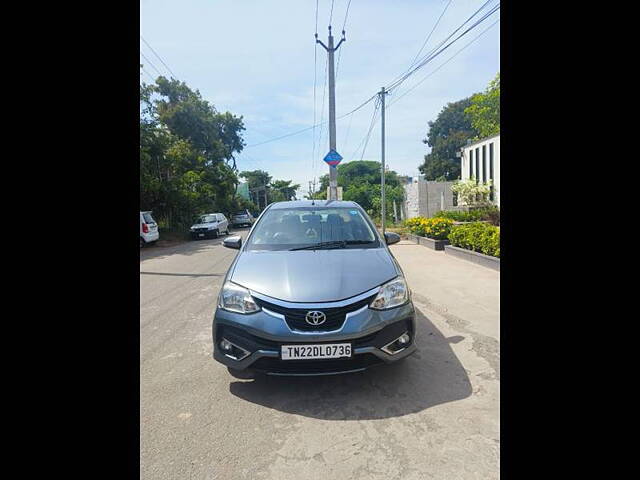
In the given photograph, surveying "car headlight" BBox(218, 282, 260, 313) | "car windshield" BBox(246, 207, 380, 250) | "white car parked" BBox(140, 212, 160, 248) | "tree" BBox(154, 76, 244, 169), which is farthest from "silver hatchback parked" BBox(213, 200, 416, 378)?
"tree" BBox(154, 76, 244, 169)

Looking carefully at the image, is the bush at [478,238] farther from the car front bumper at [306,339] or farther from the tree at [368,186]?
the tree at [368,186]

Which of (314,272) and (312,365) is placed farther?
(314,272)

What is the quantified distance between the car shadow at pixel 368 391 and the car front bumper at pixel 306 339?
0.25 m

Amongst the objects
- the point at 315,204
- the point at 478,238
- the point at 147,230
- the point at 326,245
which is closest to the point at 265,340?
the point at 326,245

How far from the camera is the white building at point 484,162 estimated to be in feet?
51.0

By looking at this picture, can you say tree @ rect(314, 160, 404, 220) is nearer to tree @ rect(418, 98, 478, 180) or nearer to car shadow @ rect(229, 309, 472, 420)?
tree @ rect(418, 98, 478, 180)

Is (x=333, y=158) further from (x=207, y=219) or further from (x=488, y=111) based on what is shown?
(x=488, y=111)

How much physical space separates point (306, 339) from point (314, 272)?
1.94 feet

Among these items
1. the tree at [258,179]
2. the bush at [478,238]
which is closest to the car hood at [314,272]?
the bush at [478,238]

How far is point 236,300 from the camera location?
2732 mm
